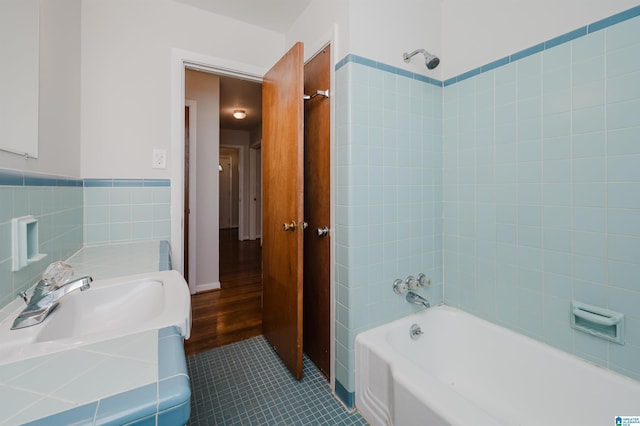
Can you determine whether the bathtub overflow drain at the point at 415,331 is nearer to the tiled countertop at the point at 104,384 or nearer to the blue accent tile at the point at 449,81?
the tiled countertop at the point at 104,384

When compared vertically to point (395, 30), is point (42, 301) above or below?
below

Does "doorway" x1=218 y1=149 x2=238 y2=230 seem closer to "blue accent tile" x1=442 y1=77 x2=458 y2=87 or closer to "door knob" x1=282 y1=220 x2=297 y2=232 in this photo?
"door knob" x1=282 y1=220 x2=297 y2=232

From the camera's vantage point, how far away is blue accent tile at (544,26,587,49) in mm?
1198

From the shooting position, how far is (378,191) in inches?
59.2

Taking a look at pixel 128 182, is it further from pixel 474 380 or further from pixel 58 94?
pixel 474 380

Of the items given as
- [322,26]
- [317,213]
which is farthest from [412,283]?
[322,26]

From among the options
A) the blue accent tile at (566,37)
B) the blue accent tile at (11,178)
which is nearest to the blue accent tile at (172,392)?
the blue accent tile at (11,178)

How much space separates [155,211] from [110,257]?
47 centimetres

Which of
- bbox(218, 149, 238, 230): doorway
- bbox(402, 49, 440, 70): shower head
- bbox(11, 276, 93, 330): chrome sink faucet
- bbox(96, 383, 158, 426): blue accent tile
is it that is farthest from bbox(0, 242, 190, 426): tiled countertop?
bbox(218, 149, 238, 230): doorway

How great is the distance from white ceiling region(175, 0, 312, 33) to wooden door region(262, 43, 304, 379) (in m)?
0.40

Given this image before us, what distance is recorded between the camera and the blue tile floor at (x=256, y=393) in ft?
4.43

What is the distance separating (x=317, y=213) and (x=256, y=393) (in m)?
1.08

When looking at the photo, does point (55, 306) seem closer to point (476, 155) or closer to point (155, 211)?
point (155, 211)

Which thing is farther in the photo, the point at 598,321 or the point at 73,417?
the point at 598,321
